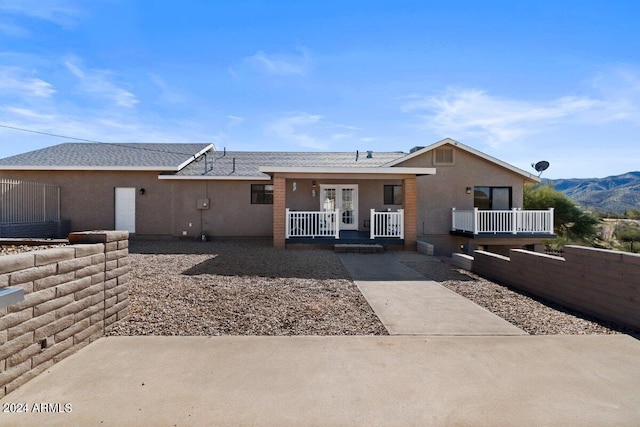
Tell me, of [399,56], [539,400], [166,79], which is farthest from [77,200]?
[539,400]

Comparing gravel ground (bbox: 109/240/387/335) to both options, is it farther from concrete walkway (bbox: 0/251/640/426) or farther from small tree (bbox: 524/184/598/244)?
small tree (bbox: 524/184/598/244)

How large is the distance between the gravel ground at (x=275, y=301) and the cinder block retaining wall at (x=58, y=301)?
0.49 meters

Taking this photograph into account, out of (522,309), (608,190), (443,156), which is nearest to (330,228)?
(443,156)

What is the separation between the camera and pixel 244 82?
Result: 14.2 meters

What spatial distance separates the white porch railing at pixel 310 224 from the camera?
40.5 ft

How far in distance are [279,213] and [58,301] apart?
352 inches

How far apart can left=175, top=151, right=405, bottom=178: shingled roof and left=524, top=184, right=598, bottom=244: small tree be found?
10418mm

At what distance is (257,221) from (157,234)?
14.0 ft

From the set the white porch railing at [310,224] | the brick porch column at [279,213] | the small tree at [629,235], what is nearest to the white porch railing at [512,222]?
the white porch railing at [310,224]

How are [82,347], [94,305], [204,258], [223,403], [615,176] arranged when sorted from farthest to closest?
[615,176] → [204,258] → [94,305] → [82,347] → [223,403]

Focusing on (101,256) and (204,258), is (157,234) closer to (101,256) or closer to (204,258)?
(204,258)

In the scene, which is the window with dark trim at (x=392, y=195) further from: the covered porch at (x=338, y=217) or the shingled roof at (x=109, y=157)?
the shingled roof at (x=109, y=157)

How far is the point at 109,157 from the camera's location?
617 inches

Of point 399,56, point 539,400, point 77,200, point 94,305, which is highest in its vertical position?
point 399,56
